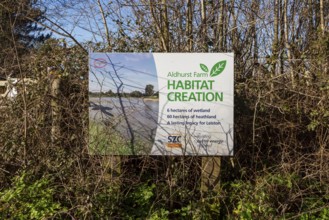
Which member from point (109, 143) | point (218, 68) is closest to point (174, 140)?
point (109, 143)

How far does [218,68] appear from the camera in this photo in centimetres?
546

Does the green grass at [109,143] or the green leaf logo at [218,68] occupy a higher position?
the green leaf logo at [218,68]

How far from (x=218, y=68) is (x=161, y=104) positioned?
34.2 inches

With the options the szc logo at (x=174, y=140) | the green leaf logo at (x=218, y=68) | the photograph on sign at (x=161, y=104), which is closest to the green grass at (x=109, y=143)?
the photograph on sign at (x=161, y=104)

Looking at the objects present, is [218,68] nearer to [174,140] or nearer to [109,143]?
[174,140]

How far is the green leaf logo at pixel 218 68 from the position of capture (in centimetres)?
546

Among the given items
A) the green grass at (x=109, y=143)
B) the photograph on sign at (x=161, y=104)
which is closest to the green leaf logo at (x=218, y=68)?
the photograph on sign at (x=161, y=104)

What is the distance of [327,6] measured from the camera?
9.42m

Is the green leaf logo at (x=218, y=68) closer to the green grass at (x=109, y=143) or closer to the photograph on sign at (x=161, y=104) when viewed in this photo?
the photograph on sign at (x=161, y=104)

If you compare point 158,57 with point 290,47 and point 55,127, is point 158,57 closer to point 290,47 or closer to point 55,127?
point 55,127

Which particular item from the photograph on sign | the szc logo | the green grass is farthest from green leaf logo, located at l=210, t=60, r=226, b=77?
the green grass

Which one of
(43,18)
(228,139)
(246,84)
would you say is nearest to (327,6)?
(246,84)

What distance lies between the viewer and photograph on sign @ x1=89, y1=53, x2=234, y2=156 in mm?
5465

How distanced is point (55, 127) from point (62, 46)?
157 centimetres
